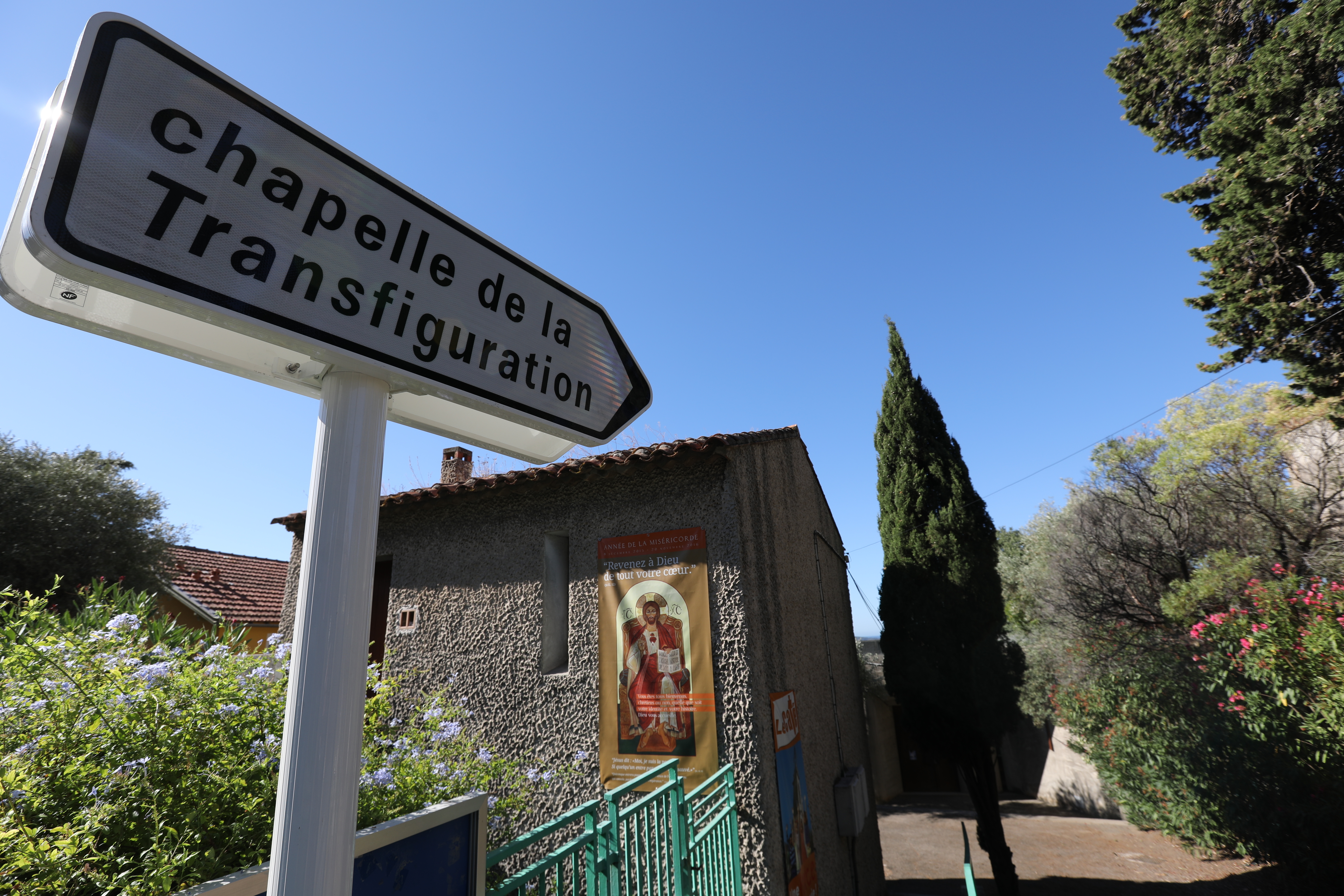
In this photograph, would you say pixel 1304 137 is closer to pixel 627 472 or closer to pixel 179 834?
pixel 627 472

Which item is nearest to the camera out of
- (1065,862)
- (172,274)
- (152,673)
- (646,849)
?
(172,274)

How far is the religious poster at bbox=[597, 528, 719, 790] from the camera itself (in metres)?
5.40

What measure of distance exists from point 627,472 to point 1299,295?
8675mm

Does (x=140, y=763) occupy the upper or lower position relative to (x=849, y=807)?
upper

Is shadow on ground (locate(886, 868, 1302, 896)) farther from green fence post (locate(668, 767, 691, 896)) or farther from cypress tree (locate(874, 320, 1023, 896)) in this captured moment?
green fence post (locate(668, 767, 691, 896))

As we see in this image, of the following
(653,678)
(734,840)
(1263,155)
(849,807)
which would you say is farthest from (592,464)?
(1263,155)

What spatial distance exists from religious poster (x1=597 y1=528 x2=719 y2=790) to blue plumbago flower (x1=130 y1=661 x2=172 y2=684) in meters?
4.06

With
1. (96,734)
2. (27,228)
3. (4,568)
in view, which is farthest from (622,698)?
(4,568)

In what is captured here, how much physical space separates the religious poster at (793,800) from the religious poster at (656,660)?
61 centimetres

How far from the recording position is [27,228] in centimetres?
63

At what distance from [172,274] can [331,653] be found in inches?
20.4

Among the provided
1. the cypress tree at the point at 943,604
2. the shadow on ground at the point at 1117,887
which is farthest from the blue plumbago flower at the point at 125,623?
the shadow on ground at the point at 1117,887

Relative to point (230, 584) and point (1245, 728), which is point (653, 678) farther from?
point (230, 584)

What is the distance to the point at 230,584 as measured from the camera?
14.0 metres
